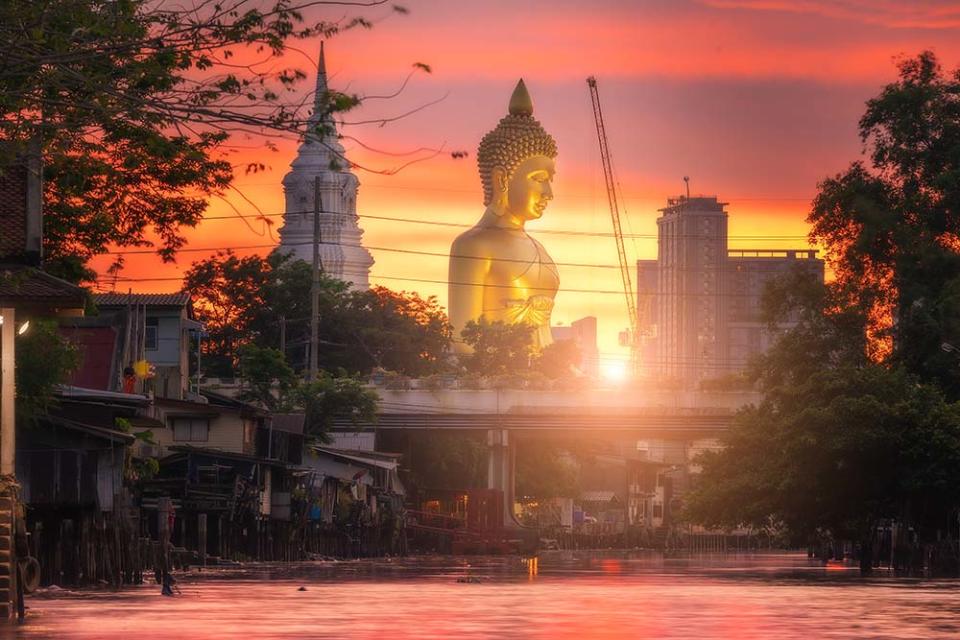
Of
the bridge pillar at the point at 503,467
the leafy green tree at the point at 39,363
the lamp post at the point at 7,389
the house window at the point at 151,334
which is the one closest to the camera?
the lamp post at the point at 7,389

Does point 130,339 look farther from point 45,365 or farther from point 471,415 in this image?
point 471,415

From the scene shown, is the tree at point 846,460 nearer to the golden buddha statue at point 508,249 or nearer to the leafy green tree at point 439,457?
the leafy green tree at point 439,457

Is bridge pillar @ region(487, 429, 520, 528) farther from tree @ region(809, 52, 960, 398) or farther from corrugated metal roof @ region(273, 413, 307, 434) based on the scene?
tree @ region(809, 52, 960, 398)

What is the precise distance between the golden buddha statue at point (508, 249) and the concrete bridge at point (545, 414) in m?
28.1

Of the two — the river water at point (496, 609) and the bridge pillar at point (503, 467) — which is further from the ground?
the bridge pillar at point (503, 467)

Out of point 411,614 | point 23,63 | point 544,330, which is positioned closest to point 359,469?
point 544,330

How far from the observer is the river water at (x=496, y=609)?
81.4 feet

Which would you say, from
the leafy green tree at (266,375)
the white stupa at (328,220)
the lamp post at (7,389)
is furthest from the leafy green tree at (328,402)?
the white stupa at (328,220)

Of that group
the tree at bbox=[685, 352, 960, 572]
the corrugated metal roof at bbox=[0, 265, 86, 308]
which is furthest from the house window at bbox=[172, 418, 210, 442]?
the corrugated metal roof at bbox=[0, 265, 86, 308]

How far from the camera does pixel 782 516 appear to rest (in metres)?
62.5

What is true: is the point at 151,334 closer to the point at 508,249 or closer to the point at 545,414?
the point at 545,414

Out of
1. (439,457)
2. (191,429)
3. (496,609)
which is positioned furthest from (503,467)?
(496,609)

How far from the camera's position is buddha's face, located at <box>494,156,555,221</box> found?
130625mm

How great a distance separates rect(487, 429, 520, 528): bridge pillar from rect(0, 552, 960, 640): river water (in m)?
53.1
